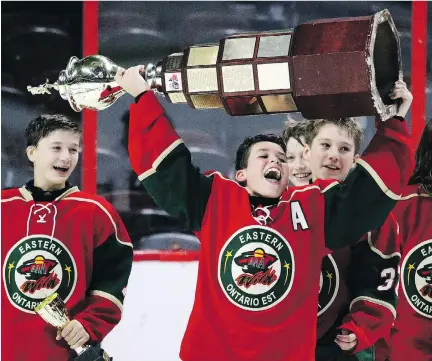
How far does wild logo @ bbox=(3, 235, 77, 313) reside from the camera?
4.69ft

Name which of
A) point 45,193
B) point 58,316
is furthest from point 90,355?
point 45,193

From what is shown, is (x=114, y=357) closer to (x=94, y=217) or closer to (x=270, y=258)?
(x=94, y=217)

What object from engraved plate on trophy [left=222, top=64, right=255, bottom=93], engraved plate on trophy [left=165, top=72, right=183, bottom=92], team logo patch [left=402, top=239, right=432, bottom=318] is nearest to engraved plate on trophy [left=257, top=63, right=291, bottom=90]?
engraved plate on trophy [left=222, top=64, right=255, bottom=93]

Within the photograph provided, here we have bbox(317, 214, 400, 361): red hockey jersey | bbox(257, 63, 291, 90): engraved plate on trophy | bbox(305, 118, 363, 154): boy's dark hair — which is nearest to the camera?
bbox(257, 63, 291, 90): engraved plate on trophy

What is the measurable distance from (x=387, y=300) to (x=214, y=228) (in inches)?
12.7

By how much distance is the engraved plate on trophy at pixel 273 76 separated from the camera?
112cm

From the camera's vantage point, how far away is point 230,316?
1.26 metres

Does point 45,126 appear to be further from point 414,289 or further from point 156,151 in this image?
point 414,289

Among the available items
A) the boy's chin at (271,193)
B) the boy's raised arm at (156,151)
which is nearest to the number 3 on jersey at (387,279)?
the boy's chin at (271,193)

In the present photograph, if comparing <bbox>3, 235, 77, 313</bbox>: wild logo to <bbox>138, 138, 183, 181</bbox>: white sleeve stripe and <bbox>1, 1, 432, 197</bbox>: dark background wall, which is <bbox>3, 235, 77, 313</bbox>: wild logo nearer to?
<bbox>1, 1, 432, 197</bbox>: dark background wall

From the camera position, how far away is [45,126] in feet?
4.99

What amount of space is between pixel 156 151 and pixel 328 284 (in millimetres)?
391

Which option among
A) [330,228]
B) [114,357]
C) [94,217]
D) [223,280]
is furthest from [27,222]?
[330,228]

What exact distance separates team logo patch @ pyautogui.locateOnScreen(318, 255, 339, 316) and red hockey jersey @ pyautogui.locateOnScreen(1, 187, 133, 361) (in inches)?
13.9
